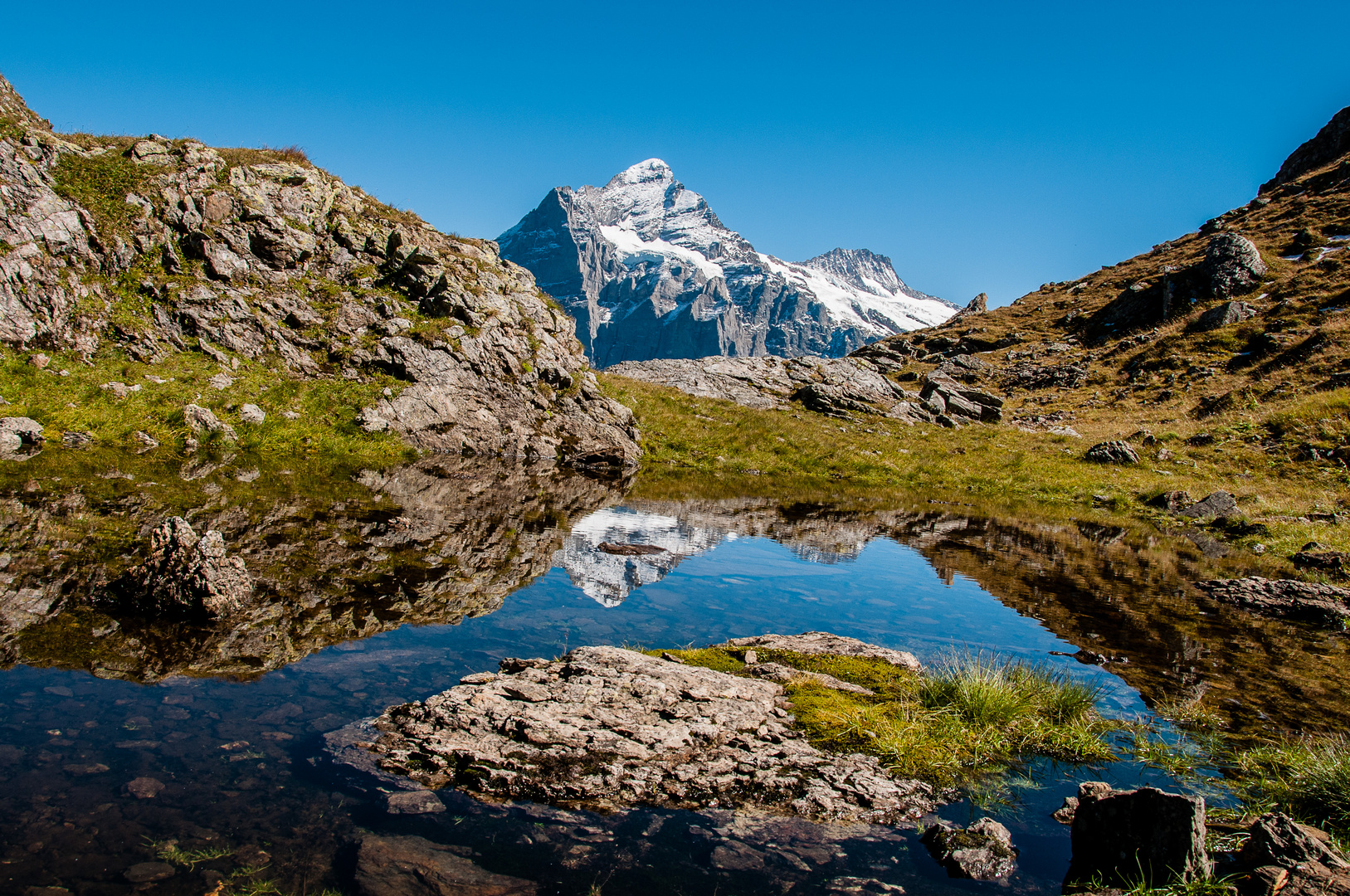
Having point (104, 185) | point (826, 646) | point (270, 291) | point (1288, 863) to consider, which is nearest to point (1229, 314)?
point (826, 646)

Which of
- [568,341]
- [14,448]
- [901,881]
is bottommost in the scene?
[901,881]

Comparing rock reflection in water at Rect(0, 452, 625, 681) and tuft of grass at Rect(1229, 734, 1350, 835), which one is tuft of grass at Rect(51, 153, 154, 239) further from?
tuft of grass at Rect(1229, 734, 1350, 835)

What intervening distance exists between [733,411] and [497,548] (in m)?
34.8

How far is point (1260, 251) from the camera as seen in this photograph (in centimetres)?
7431

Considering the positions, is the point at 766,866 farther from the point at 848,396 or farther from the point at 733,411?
the point at 848,396

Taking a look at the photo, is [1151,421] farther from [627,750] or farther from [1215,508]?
[627,750]

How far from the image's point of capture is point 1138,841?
450cm

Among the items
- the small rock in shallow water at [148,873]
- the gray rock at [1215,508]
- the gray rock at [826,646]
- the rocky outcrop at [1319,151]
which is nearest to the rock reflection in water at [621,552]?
the gray rock at [826,646]

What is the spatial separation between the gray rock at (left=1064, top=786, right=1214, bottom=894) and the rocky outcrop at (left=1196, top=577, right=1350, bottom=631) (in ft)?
39.2

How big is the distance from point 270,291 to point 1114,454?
50.2 meters

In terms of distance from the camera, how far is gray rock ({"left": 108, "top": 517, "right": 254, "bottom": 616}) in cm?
804

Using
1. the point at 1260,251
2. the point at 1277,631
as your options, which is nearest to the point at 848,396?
the point at 1277,631

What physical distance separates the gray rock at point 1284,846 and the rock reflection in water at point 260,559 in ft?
28.7

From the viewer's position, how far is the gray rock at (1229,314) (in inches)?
2429
